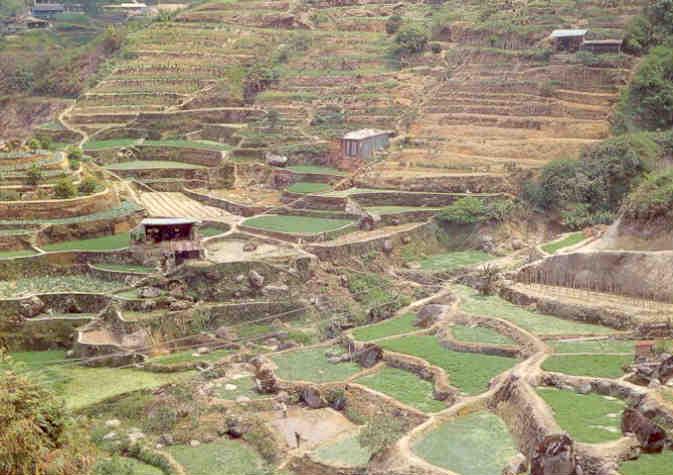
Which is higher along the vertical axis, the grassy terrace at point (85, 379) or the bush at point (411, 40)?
the bush at point (411, 40)

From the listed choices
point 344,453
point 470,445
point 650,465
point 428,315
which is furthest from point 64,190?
point 650,465

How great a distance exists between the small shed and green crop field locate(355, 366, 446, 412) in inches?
957

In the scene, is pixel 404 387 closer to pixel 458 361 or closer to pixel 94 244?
pixel 458 361

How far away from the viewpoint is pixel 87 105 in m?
51.2

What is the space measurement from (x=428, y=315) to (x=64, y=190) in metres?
13.6

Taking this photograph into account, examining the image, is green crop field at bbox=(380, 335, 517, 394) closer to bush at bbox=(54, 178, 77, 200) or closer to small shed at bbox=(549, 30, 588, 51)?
bush at bbox=(54, 178, 77, 200)

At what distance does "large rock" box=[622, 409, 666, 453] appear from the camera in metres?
18.3

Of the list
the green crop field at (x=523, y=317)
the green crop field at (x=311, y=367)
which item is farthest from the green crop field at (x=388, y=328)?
the green crop field at (x=523, y=317)

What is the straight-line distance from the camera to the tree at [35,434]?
15.4 m

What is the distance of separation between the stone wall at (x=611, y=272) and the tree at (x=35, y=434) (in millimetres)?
15484

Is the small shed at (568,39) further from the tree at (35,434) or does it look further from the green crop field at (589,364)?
the tree at (35,434)

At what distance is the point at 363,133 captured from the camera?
4281cm

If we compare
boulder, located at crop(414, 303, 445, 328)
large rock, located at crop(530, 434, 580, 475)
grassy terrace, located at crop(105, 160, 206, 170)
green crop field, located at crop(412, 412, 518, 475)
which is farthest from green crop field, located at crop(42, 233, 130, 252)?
large rock, located at crop(530, 434, 580, 475)

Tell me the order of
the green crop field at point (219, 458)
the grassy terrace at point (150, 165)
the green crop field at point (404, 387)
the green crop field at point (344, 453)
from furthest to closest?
the grassy terrace at point (150, 165) → the green crop field at point (404, 387) → the green crop field at point (219, 458) → the green crop field at point (344, 453)
